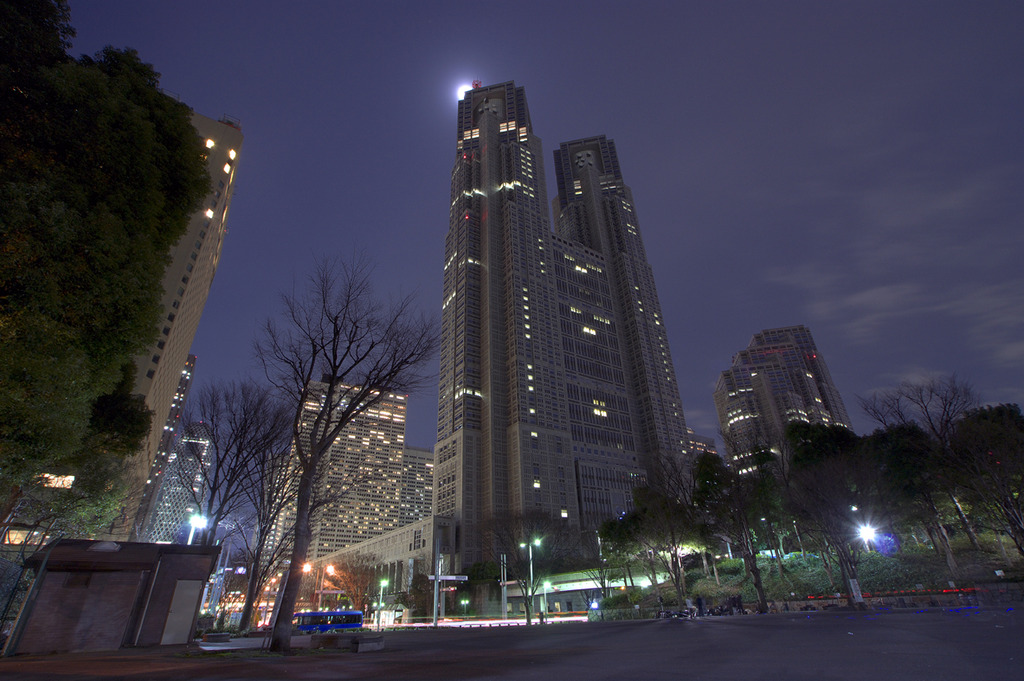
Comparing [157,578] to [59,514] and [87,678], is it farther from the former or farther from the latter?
[87,678]

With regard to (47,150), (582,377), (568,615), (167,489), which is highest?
(582,377)

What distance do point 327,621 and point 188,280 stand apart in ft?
141

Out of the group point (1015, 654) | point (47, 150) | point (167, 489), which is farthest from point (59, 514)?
point (167, 489)

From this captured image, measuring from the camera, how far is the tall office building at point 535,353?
330 feet

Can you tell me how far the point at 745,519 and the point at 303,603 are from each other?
12173 cm

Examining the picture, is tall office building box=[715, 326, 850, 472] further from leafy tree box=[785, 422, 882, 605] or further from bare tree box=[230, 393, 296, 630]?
bare tree box=[230, 393, 296, 630]

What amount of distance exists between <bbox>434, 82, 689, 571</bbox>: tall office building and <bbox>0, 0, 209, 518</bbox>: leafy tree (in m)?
82.0

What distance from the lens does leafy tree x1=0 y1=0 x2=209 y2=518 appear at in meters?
9.02

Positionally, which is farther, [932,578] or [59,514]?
[932,578]

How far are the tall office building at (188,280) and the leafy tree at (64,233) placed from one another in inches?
1699

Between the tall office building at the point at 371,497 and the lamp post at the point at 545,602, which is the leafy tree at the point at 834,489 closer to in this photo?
the lamp post at the point at 545,602

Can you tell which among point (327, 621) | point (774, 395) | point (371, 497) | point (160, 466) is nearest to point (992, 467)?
point (327, 621)

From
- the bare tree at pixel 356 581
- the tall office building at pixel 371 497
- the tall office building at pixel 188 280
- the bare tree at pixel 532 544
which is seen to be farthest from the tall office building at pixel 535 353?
the tall office building at pixel 371 497

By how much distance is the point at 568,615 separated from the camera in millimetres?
63250
